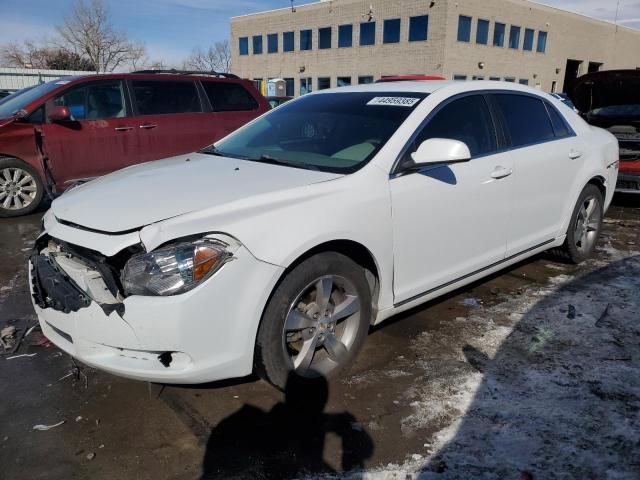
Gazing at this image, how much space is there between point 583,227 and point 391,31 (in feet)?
107

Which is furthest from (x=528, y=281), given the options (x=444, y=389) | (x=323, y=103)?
(x=323, y=103)

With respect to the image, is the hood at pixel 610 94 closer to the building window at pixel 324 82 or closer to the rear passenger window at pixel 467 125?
the rear passenger window at pixel 467 125

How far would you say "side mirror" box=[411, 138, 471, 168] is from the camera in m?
2.98

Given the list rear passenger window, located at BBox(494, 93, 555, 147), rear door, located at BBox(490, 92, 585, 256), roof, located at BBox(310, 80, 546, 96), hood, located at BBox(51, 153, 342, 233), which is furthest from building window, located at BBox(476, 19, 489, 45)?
hood, located at BBox(51, 153, 342, 233)

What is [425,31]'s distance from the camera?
32.4m

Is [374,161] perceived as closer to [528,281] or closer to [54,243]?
[54,243]

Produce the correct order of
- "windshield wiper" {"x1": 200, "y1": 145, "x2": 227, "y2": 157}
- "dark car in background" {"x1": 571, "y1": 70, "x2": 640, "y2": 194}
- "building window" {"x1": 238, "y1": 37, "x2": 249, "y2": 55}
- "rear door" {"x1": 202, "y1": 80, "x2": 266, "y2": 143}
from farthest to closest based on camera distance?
"building window" {"x1": 238, "y1": 37, "x2": 249, "y2": 55} → "rear door" {"x1": 202, "y1": 80, "x2": 266, "y2": 143} → "dark car in background" {"x1": 571, "y1": 70, "x2": 640, "y2": 194} → "windshield wiper" {"x1": 200, "y1": 145, "x2": 227, "y2": 157}

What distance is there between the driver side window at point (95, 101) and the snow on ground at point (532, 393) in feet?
17.7

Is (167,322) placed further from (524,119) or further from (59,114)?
(59,114)

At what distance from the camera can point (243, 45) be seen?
4472 cm

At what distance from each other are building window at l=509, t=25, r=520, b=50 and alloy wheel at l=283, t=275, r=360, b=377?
38466 millimetres

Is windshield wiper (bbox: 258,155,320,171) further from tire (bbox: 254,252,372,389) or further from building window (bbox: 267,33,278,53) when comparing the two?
building window (bbox: 267,33,278,53)

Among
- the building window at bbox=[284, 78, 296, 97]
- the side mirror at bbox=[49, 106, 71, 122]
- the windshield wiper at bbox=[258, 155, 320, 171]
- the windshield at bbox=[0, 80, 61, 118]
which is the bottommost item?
the windshield wiper at bbox=[258, 155, 320, 171]

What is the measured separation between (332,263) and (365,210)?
0.36m
